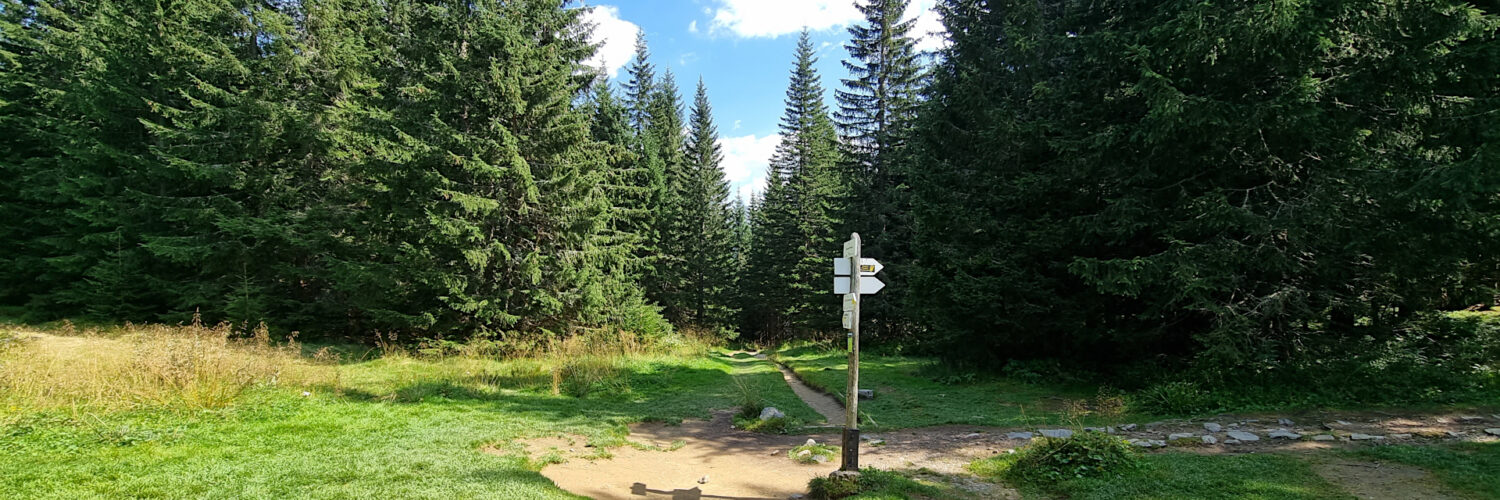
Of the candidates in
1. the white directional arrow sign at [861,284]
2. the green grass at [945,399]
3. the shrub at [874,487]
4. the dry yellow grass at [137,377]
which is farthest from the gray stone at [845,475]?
the dry yellow grass at [137,377]

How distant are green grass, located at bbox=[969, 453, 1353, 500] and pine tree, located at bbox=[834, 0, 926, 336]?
625 inches

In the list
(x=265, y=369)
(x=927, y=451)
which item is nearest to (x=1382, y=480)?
(x=927, y=451)

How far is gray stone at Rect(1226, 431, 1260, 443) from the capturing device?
6.67 meters

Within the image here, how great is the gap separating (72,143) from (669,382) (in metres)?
21.9

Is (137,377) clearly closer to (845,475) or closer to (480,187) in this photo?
(845,475)

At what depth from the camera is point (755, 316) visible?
1484 inches

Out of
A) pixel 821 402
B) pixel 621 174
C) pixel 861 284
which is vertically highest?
pixel 621 174

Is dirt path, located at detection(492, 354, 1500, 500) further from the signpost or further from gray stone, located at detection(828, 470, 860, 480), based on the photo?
the signpost

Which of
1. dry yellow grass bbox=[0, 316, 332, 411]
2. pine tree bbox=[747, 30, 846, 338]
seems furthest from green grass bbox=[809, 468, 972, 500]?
pine tree bbox=[747, 30, 846, 338]

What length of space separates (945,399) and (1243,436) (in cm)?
470

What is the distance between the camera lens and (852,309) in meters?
5.82

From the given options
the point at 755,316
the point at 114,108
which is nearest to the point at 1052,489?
the point at 114,108

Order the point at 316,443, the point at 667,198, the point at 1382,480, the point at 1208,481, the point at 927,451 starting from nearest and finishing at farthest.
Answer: the point at 1382,480, the point at 1208,481, the point at 316,443, the point at 927,451, the point at 667,198

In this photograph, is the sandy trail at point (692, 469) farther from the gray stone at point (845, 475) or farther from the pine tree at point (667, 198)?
the pine tree at point (667, 198)
